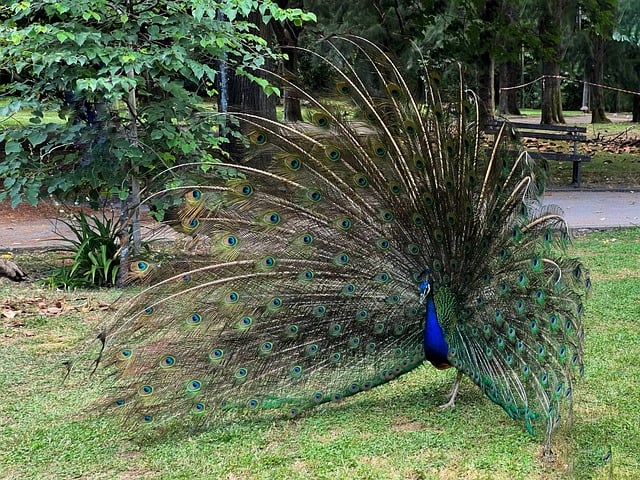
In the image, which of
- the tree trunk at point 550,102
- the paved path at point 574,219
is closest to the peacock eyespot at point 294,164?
the paved path at point 574,219

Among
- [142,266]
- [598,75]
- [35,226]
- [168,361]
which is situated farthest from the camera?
[598,75]

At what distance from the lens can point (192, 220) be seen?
15.2 feet

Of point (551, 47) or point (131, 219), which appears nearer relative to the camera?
point (131, 219)

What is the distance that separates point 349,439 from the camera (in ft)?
14.9

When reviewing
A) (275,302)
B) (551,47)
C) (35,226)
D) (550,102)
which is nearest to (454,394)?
(275,302)

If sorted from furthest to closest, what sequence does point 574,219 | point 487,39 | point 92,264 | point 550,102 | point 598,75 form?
point 598,75 < point 550,102 < point 487,39 < point 574,219 < point 92,264

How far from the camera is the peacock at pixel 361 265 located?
4457 millimetres

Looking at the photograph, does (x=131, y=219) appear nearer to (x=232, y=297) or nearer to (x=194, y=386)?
(x=232, y=297)

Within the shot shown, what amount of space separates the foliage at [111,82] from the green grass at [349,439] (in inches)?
104

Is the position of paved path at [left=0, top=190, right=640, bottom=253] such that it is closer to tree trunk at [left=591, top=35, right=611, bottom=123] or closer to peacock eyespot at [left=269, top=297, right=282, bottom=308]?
peacock eyespot at [left=269, top=297, right=282, bottom=308]

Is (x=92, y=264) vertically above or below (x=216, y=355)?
below

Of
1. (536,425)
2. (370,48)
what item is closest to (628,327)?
(536,425)

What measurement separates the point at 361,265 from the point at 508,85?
29486mm

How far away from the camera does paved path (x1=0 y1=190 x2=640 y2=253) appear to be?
36.5 ft
